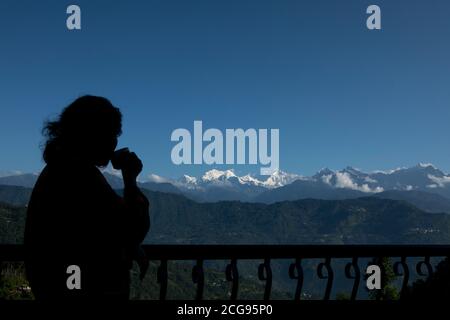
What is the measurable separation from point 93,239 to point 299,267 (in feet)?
7.29

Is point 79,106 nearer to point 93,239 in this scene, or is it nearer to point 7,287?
point 93,239

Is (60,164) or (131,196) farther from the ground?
(60,164)

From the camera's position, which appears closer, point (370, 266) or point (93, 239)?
point (93, 239)

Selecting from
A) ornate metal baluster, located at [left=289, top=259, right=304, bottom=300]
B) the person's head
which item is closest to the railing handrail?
ornate metal baluster, located at [left=289, top=259, right=304, bottom=300]

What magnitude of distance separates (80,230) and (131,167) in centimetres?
50

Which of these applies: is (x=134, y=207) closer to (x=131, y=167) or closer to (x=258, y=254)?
(x=131, y=167)

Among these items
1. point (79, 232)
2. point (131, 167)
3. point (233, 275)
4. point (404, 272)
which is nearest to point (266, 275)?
point (233, 275)

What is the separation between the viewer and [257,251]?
4168 millimetres

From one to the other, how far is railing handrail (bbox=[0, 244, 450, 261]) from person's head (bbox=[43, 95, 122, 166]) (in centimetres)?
93

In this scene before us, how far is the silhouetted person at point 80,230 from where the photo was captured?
2.88 meters

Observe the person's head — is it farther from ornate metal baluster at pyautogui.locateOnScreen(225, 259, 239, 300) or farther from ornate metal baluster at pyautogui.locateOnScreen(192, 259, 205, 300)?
ornate metal baluster at pyautogui.locateOnScreen(225, 259, 239, 300)

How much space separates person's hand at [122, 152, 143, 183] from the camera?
3.17m

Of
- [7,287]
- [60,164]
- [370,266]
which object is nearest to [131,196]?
[60,164]
